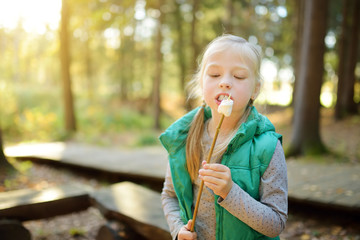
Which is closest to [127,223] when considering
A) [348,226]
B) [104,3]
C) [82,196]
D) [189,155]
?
[82,196]

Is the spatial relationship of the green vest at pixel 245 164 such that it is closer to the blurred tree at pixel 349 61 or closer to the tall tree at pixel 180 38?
the blurred tree at pixel 349 61

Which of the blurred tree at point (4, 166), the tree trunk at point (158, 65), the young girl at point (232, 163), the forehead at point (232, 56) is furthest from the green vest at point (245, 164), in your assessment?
the tree trunk at point (158, 65)

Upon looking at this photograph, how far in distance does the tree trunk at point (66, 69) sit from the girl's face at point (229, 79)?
37.4 ft

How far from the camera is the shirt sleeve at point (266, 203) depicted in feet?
4.72

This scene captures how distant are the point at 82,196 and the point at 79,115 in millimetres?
14442

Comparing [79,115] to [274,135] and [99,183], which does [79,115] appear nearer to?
[99,183]

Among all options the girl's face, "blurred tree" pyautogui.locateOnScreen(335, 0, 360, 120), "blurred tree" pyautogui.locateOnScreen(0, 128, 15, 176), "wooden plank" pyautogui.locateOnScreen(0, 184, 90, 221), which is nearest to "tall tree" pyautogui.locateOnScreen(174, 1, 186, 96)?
"blurred tree" pyautogui.locateOnScreen(335, 0, 360, 120)

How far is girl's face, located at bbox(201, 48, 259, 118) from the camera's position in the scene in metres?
1.56

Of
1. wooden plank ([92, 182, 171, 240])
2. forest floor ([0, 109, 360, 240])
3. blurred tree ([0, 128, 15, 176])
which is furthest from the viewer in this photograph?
blurred tree ([0, 128, 15, 176])

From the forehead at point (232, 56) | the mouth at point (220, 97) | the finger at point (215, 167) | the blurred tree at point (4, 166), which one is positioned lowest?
the blurred tree at point (4, 166)

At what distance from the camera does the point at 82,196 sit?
12.0 ft

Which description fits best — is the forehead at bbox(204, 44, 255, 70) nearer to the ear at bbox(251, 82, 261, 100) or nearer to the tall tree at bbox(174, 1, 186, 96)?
the ear at bbox(251, 82, 261, 100)

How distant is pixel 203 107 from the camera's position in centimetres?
187

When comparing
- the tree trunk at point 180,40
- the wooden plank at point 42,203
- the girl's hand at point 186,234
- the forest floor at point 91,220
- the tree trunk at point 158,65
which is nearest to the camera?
the girl's hand at point 186,234
